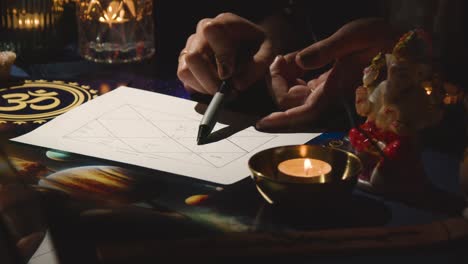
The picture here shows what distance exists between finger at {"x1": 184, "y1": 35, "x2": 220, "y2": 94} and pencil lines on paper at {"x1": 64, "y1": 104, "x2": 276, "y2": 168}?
0.08 m

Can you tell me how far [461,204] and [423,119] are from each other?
0.35 feet

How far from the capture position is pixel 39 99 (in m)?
1.13

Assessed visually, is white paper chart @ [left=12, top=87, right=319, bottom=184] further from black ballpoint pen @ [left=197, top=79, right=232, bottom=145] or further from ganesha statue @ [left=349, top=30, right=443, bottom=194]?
ganesha statue @ [left=349, top=30, right=443, bottom=194]

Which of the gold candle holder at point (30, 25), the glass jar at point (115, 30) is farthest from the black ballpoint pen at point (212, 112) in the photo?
the gold candle holder at point (30, 25)

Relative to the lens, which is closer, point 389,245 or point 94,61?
point 389,245

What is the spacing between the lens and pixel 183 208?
2.26ft

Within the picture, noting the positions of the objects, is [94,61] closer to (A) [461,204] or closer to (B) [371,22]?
(B) [371,22]

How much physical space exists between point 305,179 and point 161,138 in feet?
1.07

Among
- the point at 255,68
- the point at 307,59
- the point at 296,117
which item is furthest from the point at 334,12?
the point at 307,59

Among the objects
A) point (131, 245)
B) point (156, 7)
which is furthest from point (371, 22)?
point (156, 7)

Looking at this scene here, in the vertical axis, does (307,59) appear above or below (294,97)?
above

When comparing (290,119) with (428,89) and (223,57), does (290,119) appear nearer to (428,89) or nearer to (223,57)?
(223,57)

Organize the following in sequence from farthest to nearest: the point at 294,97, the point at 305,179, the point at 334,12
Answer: the point at 334,12 < the point at 294,97 < the point at 305,179

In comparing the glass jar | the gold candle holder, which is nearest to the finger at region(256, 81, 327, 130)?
the glass jar
